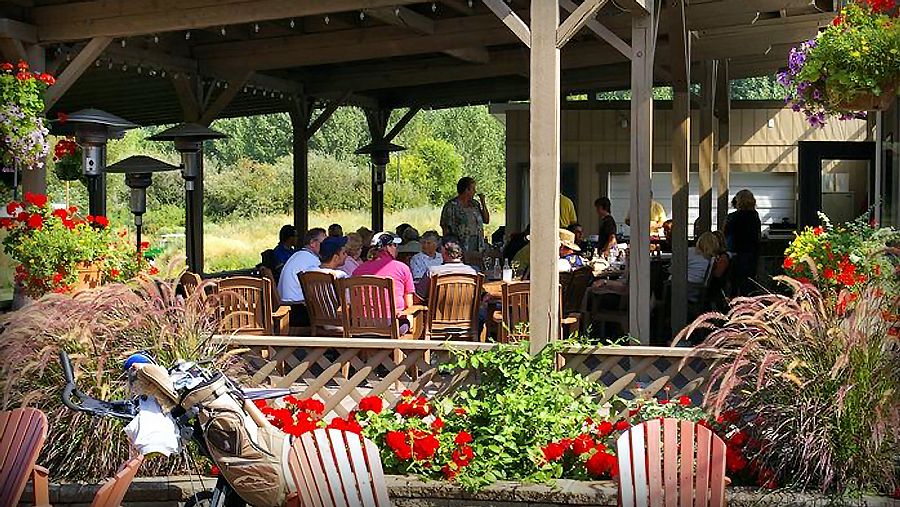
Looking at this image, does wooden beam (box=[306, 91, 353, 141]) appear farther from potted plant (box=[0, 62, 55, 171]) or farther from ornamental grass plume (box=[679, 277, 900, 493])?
ornamental grass plume (box=[679, 277, 900, 493])

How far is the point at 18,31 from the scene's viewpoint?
8.93 m

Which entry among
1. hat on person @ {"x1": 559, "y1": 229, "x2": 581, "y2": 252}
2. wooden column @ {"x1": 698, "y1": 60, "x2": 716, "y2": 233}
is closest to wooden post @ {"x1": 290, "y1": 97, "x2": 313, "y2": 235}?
wooden column @ {"x1": 698, "y1": 60, "x2": 716, "y2": 233}

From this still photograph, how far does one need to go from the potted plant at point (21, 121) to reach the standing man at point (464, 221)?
3.92m

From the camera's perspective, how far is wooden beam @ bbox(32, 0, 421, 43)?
8.59 m

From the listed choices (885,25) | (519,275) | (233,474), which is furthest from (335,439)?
(519,275)

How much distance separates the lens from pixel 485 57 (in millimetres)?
14188

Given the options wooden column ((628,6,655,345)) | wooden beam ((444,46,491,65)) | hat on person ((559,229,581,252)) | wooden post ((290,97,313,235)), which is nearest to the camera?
wooden column ((628,6,655,345))

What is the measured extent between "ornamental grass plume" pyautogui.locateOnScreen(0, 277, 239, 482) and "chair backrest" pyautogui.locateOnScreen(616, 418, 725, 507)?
2.33 meters

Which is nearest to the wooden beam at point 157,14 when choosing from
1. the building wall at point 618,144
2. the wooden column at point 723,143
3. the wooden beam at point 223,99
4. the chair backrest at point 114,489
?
the wooden beam at point 223,99

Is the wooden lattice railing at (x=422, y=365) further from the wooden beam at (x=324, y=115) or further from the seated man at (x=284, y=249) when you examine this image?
the wooden beam at (x=324, y=115)

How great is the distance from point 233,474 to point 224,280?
3686mm

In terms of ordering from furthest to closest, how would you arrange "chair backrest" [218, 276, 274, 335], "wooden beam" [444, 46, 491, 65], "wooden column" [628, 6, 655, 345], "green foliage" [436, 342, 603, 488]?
"wooden beam" [444, 46, 491, 65] → "chair backrest" [218, 276, 274, 335] → "wooden column" [628, 6, 655, 345] → "green foliage" [436, 342, 603, 488]

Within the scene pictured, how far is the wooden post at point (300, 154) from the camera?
15.7 m

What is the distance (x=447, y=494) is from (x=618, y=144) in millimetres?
12404
